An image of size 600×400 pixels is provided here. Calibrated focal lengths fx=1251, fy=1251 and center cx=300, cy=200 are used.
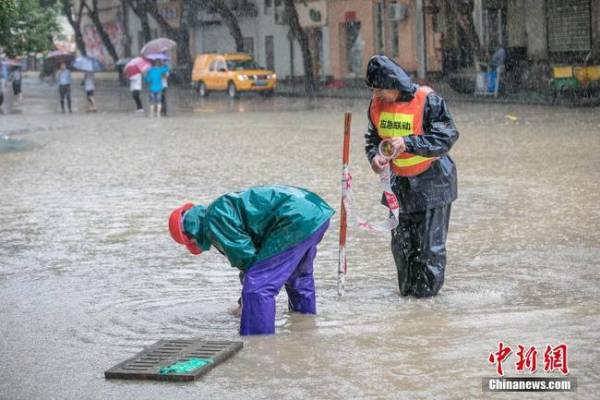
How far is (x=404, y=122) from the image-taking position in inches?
316

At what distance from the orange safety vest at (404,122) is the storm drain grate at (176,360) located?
1936 millimetres

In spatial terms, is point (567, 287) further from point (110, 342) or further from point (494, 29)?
point (494, 29)

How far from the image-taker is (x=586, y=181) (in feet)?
46.4

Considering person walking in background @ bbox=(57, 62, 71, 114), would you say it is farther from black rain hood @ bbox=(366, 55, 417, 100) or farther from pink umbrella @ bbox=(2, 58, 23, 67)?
black rain hood @ bbox=(366, 55, 417, 100)

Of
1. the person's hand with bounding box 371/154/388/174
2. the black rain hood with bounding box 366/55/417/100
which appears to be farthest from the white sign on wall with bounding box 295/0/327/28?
the person's hand with bounding box 371/154/388/174

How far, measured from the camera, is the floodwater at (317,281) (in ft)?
20.4

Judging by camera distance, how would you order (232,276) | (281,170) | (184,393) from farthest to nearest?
(281,170), (232,276), (184,393)

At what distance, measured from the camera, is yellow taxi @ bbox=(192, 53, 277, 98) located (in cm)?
4272

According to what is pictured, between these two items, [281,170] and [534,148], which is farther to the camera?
[534,148]

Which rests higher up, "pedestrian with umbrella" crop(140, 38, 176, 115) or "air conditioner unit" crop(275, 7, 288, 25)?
"air conditioner unit" crop(275, 7, 288, 25)

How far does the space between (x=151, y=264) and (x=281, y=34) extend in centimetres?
4417

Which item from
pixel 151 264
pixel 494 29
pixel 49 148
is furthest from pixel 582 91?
pixel 151 264

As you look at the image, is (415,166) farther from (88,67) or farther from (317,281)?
(88,67)

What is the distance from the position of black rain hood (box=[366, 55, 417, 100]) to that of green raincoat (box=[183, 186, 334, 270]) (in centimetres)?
118
